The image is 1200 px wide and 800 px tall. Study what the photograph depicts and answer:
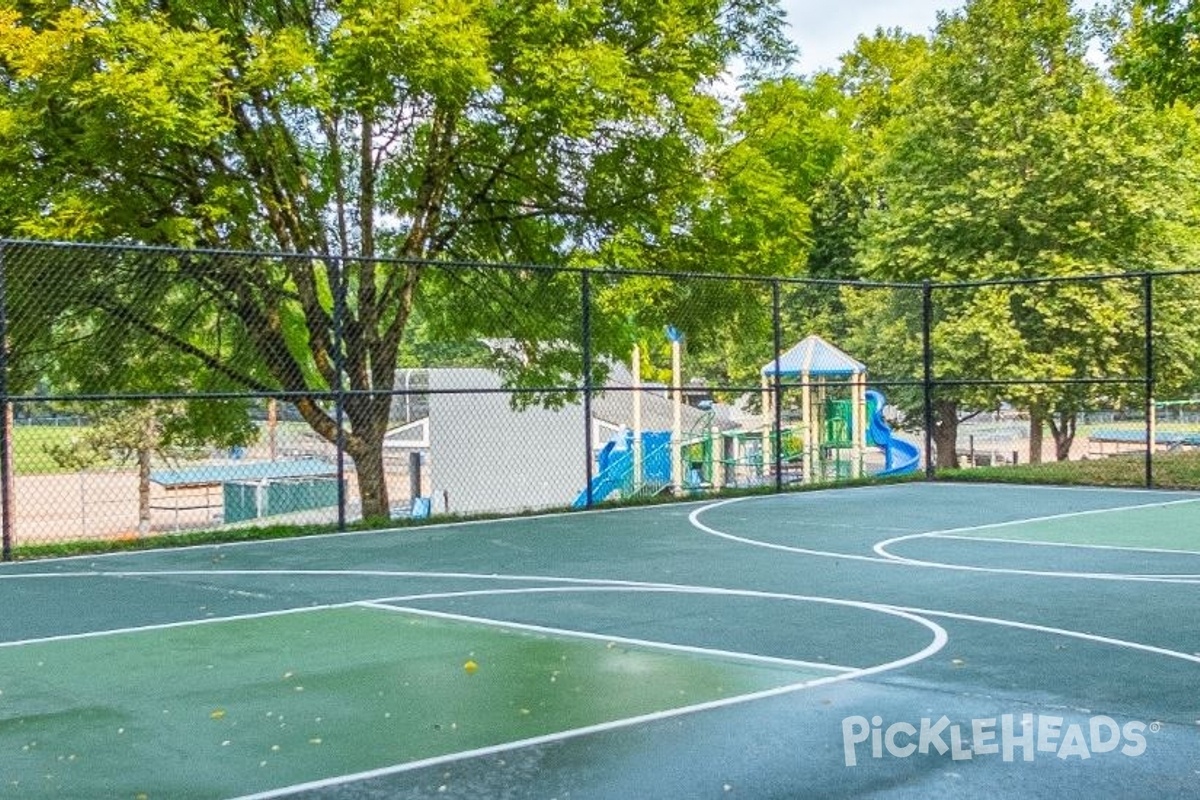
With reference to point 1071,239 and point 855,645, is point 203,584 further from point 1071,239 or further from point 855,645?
point 1071,239

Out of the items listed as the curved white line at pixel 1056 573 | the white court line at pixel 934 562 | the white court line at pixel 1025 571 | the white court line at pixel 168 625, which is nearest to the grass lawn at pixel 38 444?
the white court line at pixel 168 625

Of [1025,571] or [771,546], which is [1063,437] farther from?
[1025,571]

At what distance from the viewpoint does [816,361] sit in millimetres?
21969

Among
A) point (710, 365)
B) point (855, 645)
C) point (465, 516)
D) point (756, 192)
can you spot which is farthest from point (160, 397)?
point (710, 365)

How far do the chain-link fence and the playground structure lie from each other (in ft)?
0.24

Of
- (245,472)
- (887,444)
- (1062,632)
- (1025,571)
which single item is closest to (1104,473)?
(887,444)

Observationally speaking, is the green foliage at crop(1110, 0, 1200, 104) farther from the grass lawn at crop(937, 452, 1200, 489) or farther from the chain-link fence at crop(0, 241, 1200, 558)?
the grass lawn at crop(937, 452, 1200, 489)

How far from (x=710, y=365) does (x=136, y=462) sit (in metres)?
24.7

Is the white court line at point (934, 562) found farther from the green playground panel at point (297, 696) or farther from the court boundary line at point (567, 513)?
the green playground panel at point (297, 696)

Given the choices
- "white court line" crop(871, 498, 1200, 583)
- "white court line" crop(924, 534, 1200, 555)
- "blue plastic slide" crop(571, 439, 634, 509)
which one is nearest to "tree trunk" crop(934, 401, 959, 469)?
"blue plastic slide" crop(571, 439, 634, 509)

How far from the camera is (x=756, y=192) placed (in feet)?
51.7

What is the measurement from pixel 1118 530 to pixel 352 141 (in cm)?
1000

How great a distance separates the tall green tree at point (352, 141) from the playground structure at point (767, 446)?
11.5 feet

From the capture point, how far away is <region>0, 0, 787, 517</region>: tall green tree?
1247 centimetres
